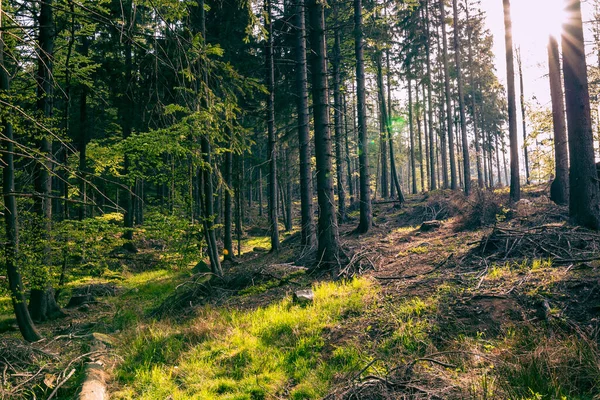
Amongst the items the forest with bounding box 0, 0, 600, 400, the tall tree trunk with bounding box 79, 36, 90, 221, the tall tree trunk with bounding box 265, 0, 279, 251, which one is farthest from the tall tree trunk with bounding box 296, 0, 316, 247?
the tall tree trunk with bounding box 79, 36, 90, 221

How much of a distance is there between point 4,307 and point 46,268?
271 inches

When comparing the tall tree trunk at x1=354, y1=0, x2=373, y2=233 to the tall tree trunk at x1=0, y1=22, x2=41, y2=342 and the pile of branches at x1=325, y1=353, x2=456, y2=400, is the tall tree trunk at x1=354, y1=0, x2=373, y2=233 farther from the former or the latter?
the tall tree trunk at x1=0, y1=22, x2=41, y2=342

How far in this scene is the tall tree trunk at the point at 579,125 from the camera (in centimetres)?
777

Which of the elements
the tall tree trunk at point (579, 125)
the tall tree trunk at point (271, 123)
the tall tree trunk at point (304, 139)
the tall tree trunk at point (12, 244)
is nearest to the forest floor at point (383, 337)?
the tall tree trunk at point (579, 125)

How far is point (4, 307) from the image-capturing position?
11133 mm

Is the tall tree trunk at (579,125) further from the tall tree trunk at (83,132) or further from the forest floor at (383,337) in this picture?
the tall tree trunk at (83,132)

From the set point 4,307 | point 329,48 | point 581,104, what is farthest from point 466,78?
point 4,307

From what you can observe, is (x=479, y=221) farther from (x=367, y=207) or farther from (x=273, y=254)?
(x=273, y=254)

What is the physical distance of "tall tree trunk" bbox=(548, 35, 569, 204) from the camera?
38.3 ft

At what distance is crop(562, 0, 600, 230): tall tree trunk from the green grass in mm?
5518

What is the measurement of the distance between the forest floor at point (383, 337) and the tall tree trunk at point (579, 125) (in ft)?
2.33

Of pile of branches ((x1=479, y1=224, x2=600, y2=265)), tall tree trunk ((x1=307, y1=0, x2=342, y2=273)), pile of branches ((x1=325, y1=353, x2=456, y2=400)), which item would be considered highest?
tall tree trunk ((x1=307, y1=0, x2=342, y2=273))

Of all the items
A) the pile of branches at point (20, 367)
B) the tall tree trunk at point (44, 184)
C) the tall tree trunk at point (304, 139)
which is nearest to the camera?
the pile of branches at point (20, 367)

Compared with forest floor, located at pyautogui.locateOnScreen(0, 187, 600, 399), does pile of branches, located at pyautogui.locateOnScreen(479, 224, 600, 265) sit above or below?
above
